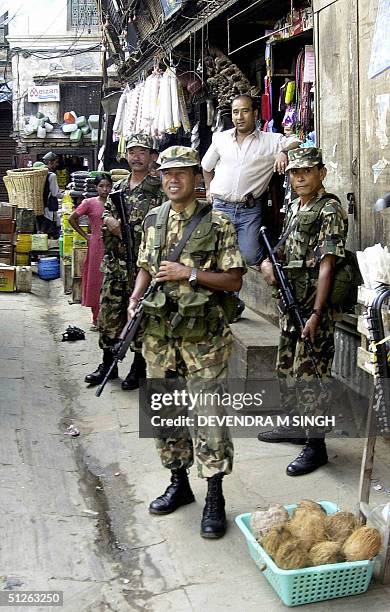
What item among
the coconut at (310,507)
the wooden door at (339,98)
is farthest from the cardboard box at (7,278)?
the coconut at (310,507)

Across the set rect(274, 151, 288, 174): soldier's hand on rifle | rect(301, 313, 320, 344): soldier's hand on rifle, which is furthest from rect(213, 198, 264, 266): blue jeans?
rect(301, 313, 320, 344): soldier's hand on rifle

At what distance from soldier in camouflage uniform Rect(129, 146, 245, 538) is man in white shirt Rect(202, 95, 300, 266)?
7.96 ft

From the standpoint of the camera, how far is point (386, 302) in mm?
3604

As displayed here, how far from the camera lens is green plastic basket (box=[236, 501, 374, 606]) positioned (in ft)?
11.1

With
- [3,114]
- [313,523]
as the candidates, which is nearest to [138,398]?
[313,523]

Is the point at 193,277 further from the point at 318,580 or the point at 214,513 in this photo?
the point at 318,580

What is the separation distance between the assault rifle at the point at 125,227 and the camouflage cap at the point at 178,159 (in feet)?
7.56

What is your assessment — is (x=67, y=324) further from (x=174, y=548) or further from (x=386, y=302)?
(x=386, y=302)

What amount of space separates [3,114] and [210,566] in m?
23.8

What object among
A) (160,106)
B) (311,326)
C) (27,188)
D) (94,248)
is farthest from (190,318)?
(27,188)

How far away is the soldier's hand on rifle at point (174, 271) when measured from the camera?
4.11 m

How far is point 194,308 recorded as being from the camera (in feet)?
13.3

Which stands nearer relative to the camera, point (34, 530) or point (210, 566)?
point (210, 566)

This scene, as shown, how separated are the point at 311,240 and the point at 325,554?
2038 mm
